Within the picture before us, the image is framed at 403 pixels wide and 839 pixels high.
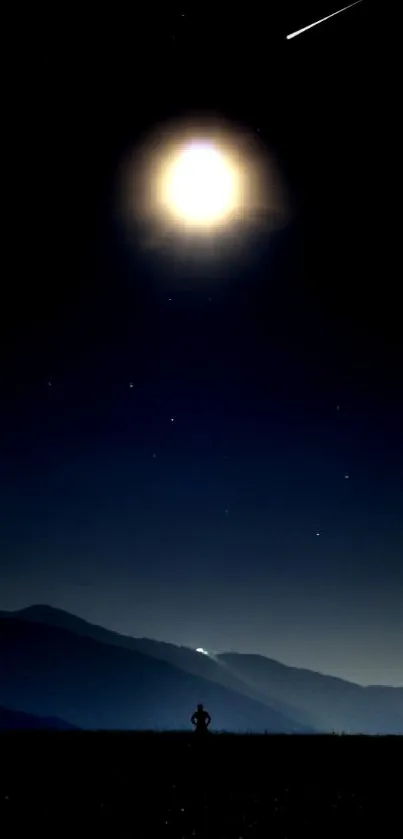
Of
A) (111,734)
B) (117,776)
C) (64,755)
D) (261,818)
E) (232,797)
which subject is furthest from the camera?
(111,734)

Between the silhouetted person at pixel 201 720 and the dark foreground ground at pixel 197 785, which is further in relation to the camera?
the silhouetted person at pixel 201 720

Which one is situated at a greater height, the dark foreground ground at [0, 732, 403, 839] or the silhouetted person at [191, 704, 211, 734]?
the silhouetted person at [191, 704, 211, 734]

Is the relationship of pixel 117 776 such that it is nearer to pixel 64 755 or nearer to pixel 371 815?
pixel 64 755

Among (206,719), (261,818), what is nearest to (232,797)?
(261,818)

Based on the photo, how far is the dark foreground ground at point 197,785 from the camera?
403 inches

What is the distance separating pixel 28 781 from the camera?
474 inches

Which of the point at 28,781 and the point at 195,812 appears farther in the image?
the point at 28,781

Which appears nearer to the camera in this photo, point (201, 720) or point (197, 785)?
point (197, 785)

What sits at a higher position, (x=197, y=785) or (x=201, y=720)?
(x=201, y=720)

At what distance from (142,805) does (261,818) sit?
6.70 ft

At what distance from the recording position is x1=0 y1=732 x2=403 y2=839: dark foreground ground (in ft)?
33.6

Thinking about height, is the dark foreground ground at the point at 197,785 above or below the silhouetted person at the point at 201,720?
below

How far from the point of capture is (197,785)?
12383 mm

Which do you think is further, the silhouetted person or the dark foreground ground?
the silhouetted person
